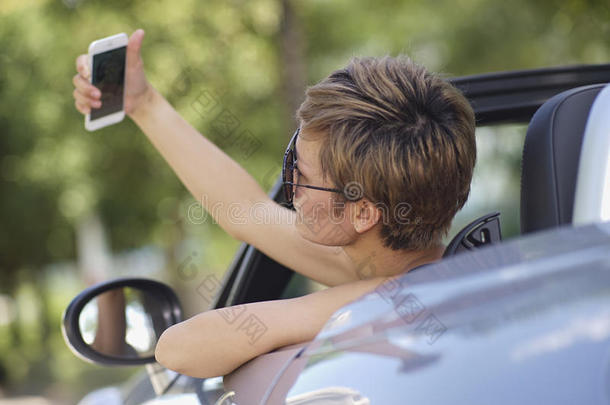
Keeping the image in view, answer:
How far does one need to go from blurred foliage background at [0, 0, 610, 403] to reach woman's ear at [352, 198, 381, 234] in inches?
75.0

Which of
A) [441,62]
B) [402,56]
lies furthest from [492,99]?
[441,62]

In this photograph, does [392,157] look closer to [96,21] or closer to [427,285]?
[427,285]

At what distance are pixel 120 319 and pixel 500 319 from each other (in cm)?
150

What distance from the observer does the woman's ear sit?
1571mm

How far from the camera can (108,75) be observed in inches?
86.7

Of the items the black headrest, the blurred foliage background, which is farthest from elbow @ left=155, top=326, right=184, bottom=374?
the blurred foliage background

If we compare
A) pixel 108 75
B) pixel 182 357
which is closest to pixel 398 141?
pixel 182 357

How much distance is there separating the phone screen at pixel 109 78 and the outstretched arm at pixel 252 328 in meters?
0.95

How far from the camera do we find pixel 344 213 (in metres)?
1.62

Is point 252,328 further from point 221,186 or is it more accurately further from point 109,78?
point 109,78

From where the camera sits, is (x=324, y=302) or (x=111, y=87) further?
(x=111, y=87)

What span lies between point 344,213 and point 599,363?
0.71m

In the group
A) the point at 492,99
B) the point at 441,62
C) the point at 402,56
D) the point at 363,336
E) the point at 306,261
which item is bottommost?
the point at 441,62

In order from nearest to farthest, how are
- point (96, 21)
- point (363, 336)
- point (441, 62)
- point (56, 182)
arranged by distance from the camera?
point (363, 336) → point (96, 21) → point (441, 62) → point (56, 182)
